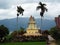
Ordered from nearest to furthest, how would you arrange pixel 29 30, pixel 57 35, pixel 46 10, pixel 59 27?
pixel 57 35 < pixel 46 10 < pixel 59 27 < pixel 29 30

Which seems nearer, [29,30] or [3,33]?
[3,33]

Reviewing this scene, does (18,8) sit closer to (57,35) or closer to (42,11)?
(42,11)

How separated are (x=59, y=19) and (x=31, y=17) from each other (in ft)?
42.3

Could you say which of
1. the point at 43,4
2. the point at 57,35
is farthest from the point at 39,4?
the point at 57,35

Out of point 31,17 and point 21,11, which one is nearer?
point 21,11

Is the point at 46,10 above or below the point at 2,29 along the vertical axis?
above

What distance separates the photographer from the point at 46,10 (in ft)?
309

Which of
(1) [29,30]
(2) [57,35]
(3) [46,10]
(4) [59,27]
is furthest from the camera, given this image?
(1) [29,30]

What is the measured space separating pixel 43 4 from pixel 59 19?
13.9 metres

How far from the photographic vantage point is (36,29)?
365 feet

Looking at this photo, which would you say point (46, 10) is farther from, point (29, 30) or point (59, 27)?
point (29, 30)

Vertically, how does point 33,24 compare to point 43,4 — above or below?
below

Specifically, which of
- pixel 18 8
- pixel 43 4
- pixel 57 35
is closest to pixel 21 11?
pixel 18 8

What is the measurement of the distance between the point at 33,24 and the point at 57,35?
26.6 m
